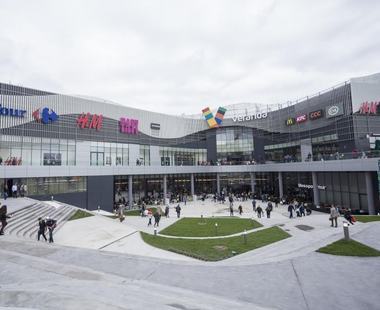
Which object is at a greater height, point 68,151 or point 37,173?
point 68,151

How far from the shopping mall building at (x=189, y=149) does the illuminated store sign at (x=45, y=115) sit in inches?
5.3

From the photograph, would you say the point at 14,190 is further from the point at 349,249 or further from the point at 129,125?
the point at 349,249

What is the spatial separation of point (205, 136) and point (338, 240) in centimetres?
4628

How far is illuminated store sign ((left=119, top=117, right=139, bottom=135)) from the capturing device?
4483 centimetres

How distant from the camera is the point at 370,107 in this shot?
35.2 m

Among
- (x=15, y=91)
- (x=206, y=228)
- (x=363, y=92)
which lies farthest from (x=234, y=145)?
(x=15, y=91)

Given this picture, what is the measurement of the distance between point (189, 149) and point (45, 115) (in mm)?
29869

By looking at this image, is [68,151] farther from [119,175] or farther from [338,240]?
[338,240]

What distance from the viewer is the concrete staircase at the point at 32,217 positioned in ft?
56.2

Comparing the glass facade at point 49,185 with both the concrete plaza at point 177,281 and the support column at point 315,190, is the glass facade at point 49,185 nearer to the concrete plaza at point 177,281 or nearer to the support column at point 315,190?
the concrete plaza at point 177,281

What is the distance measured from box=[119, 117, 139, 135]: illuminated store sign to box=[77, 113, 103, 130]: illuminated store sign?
3940mm

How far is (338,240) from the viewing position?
14961 millimetres

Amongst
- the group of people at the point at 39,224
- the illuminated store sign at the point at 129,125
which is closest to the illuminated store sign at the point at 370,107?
the illuminated store sign at the point at 129,125

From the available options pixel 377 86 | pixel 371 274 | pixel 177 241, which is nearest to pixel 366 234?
pixel 371 274
